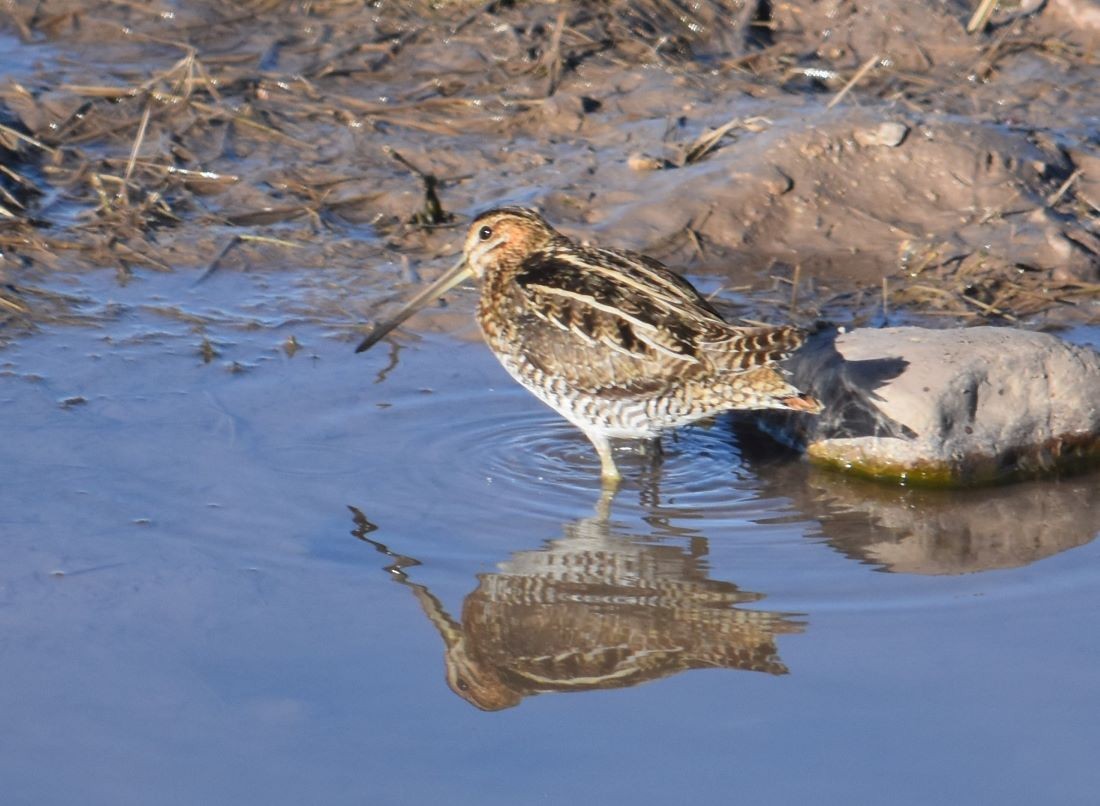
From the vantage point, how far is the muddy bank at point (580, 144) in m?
6.97

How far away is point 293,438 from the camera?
18.1ft

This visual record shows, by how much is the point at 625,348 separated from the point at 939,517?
1115mm

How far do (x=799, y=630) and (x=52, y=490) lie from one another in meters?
2.30

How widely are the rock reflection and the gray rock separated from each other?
8 centimetres

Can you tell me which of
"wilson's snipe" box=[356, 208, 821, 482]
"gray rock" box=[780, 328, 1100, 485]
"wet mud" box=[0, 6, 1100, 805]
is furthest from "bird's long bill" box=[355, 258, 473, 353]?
"gray rock" box=[780, 328, 1100, 485]

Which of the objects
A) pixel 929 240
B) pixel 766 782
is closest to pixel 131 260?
pixel 929 240

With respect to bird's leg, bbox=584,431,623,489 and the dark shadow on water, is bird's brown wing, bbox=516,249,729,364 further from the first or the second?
the dark shadow on water

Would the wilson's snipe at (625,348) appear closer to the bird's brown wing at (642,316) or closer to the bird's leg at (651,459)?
the bird's brown wing at (642,316)

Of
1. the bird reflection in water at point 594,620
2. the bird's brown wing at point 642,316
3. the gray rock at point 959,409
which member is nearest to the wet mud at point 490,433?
the bird reflection in water at point 594,620

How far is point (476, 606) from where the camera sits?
4.47 metres

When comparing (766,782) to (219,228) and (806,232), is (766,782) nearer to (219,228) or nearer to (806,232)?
(806,232)

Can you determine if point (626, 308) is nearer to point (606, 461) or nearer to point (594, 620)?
point (606, 461)

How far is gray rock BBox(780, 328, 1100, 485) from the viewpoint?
17.6 feet

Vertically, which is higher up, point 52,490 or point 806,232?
point 806,232
